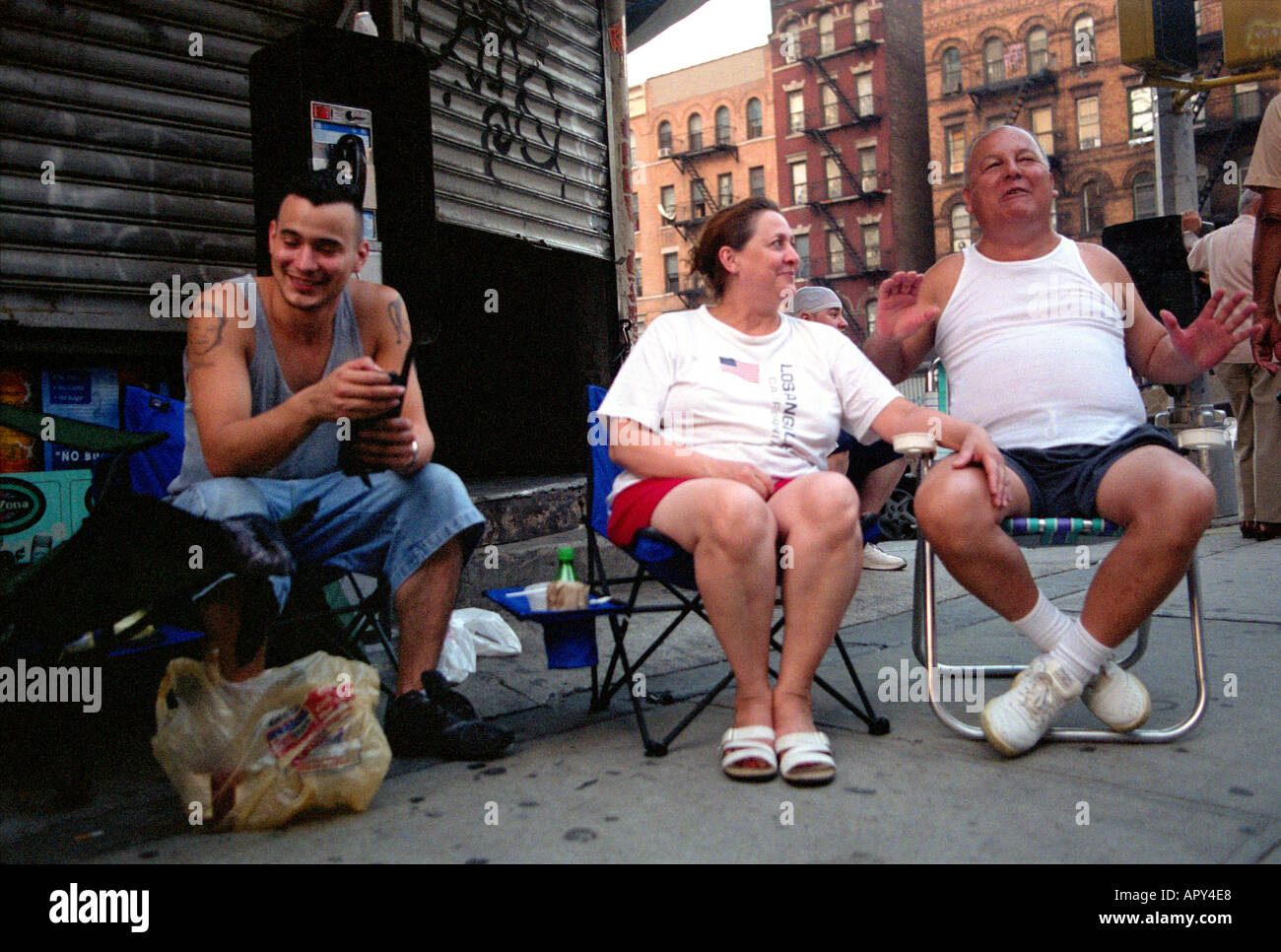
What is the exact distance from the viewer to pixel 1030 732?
247 cm

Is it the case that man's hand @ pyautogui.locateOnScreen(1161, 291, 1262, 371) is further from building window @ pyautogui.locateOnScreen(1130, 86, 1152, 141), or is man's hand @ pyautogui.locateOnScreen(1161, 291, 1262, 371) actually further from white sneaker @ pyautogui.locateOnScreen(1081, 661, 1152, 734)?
building window @ pyautogui.locateOnScreen(1130, 86, 1152, 141)

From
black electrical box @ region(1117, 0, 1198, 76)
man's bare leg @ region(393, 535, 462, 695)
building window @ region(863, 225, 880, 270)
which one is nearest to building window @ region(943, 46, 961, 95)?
building window @ region(863, 225, 880, 270)

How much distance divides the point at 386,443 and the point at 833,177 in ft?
119

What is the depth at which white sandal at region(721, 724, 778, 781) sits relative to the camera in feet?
7.68

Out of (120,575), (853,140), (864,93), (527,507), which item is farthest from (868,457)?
(864,93)

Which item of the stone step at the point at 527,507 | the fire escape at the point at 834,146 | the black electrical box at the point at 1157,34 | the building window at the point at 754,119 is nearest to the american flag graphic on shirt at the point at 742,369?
the stone step at the point at 527,507

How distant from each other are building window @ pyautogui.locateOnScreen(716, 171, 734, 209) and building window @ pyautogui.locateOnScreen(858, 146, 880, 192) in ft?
17.5

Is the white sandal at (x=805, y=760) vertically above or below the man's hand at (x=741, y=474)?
below

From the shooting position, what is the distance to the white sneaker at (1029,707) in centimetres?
245

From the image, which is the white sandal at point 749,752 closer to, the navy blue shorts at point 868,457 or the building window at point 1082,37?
the navy blue shorts at point 868,457

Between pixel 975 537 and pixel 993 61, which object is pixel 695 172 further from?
pixel 975 537

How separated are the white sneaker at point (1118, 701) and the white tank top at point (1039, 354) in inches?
25.7
